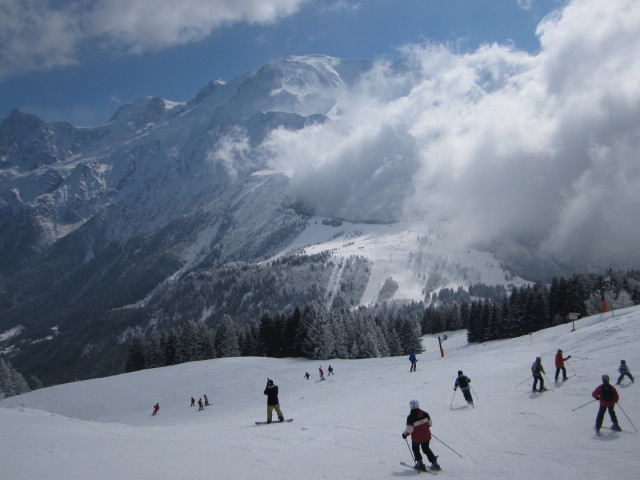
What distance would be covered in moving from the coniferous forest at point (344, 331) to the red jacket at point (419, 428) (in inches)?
2403

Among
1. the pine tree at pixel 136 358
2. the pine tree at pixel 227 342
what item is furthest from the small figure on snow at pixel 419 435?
the pine tree at pixel 136 358

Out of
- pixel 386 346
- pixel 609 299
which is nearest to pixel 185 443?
pixel 386 346

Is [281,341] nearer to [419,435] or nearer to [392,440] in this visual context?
[392,440]

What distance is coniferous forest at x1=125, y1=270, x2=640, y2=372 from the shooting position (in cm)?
7638

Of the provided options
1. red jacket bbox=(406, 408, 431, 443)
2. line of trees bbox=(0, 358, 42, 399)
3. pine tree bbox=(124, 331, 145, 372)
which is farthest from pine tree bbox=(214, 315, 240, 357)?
red jacket bbox=(406, 408, 431, 443)

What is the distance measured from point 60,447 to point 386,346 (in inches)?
3034

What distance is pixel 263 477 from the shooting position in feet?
33.6

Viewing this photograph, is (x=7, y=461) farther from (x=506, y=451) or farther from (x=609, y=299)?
(x=609, y=299)

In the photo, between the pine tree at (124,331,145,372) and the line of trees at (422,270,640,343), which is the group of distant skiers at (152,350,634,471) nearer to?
the line of trees at (422,270,640,343)

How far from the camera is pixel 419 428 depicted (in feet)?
39.1

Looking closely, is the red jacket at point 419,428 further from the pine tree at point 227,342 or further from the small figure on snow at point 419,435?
the pine tree at point 227,342

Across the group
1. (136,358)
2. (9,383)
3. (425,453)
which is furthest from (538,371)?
(9,383)

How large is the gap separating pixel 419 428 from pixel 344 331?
69568 mm

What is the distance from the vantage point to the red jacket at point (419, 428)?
1185 cm
